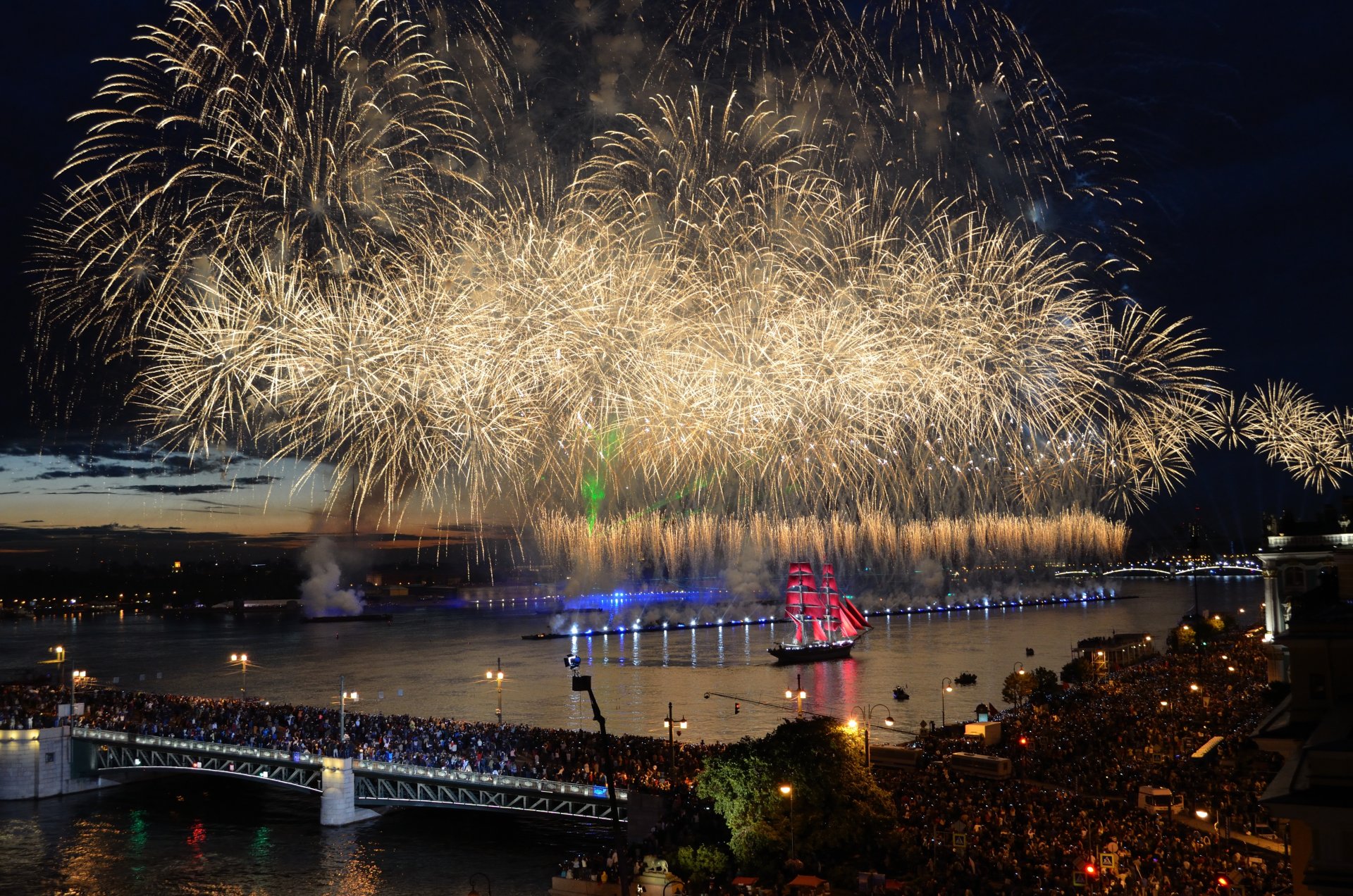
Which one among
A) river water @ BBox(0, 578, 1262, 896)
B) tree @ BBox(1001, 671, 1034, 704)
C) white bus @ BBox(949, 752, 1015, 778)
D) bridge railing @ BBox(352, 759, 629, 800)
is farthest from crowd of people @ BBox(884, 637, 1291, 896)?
tree @ BBox(1001, 671, 1034, 704)

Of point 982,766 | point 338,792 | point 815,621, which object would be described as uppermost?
point 982,766

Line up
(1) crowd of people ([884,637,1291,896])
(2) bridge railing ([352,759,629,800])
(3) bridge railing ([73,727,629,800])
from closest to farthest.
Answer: (1) crowd of people ([884,637,1291,896])
(2) bridge railing ([352,759,629,800])
(3) bridge railing ([73,727,629,800])

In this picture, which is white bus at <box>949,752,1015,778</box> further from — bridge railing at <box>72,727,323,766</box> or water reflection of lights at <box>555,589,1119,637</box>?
water reflection of lights at <box>555,589,1119,637</box>

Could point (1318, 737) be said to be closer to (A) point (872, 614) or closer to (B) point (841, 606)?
(B) point (841, 606)

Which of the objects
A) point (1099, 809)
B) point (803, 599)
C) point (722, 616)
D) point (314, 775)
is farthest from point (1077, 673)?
point (722, 616)

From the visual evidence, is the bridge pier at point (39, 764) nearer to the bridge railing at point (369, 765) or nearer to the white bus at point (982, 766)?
the bridge railing at point (369, 765)

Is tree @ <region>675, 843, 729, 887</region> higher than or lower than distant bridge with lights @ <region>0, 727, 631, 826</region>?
higher
